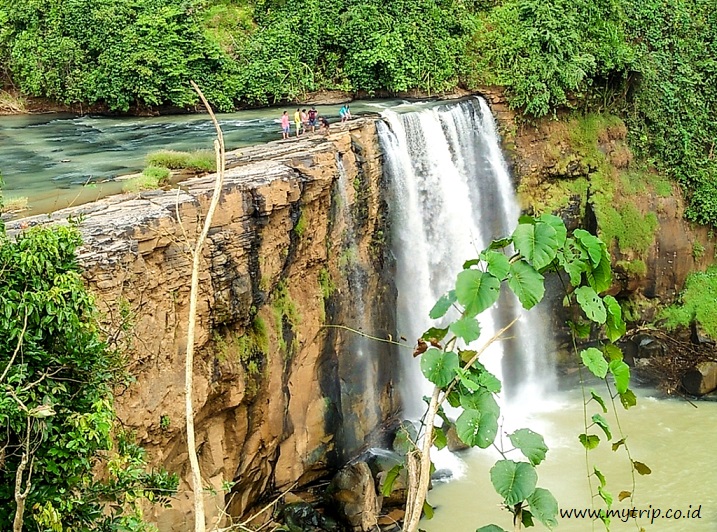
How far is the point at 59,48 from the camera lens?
65.7ft

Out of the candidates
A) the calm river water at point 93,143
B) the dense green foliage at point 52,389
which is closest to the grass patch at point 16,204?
the calm river water at point 93,143

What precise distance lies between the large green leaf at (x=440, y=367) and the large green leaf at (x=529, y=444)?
362mm

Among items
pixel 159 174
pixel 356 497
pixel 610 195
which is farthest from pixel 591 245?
pixel 610 195

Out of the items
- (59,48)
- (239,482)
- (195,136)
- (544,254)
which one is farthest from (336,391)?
(59,48)

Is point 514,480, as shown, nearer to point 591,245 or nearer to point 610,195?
point 591,245

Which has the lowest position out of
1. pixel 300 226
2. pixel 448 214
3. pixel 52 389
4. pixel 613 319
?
pixel 448 214

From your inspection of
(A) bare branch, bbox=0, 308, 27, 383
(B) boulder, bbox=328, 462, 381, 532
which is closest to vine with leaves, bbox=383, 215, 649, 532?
(A) bare branch, bbox=0, 308, 27, 383

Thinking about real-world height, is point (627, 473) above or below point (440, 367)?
below

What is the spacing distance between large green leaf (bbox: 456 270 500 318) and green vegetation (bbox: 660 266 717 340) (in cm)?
1551

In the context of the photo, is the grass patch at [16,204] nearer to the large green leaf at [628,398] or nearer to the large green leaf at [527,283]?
the large green leaf at [527,283]

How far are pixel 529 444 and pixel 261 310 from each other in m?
7.71

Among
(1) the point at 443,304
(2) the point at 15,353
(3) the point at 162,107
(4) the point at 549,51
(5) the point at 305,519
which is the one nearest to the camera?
(1) the point at 443,304

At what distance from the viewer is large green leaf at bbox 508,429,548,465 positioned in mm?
3326

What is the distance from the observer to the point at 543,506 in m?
3.26
